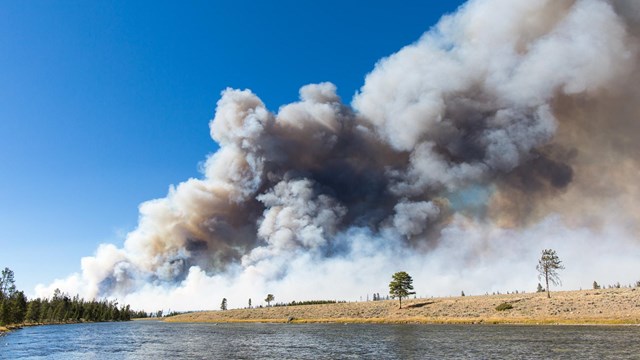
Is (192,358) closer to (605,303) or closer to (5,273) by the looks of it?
(605,303)

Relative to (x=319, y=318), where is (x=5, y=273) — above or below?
above

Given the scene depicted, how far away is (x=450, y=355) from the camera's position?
4509 cm

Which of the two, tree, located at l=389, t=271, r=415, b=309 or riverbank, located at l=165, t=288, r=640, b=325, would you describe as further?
tree, located at l=389, t=271, r=415, b=309

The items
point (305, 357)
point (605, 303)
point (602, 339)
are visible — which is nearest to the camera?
point (305, 357)

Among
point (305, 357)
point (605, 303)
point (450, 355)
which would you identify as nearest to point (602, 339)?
point (450, 355)

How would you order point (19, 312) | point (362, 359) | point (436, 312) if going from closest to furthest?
point (362, 359) → point (436, 312) → point (19, 312)

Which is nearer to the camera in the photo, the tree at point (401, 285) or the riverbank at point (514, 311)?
the riverbank at point (514, 311)

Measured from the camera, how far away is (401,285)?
153 meters

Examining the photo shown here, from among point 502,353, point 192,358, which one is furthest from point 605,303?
point 192,358

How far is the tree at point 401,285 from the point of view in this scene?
501 ft

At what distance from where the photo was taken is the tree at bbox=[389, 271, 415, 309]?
501 feet

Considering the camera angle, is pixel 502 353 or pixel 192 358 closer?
pixel 502 353

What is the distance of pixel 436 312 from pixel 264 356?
315 feet

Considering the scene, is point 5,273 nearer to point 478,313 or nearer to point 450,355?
point 478,313
